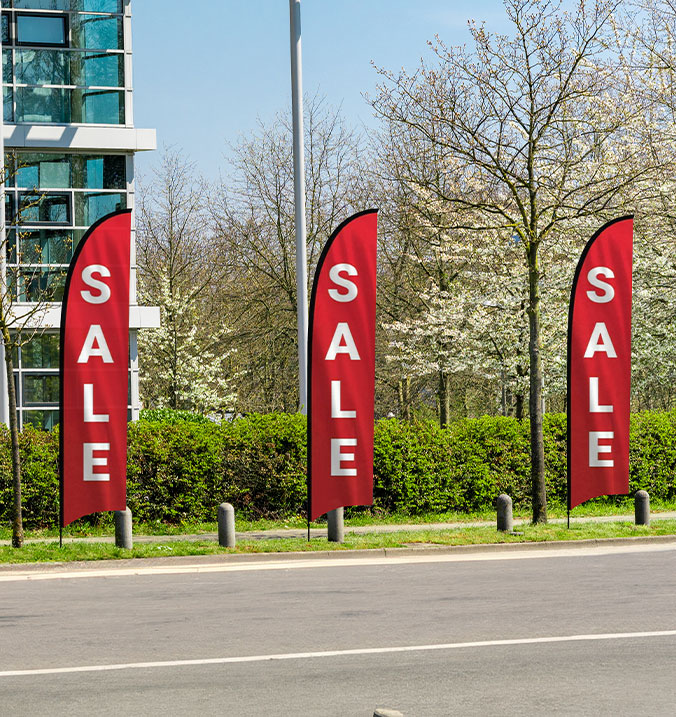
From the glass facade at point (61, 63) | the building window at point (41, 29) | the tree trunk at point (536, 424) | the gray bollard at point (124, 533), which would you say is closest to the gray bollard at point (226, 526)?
the gray bollard at point (124, 533)

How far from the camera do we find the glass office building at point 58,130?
1025 inches

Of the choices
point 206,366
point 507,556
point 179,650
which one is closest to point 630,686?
point 179,650

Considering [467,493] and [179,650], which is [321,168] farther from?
[179,650]

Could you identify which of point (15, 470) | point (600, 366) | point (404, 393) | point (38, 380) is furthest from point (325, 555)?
point (404, 393)

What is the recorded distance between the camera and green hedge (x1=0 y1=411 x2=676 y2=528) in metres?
17.3

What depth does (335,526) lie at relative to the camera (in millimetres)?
15859

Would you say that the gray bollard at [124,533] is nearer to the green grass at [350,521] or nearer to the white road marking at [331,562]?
the white road marking at [331,562]

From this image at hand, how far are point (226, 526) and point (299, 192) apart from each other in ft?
21.7

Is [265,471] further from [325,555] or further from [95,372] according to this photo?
[95,372]

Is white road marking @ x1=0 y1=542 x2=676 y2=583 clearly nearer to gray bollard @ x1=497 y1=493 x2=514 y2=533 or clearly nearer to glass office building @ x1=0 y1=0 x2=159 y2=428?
gray bollard @ x1=497 y1=493 x2=514 y2=533

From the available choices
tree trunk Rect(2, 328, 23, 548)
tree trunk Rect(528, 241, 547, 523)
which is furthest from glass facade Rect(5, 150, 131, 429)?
tree trunk Rect(528, 241, 547, 523)

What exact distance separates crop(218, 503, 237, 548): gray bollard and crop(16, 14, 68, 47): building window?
1538 centimetres

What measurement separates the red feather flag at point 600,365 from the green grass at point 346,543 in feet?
2.66

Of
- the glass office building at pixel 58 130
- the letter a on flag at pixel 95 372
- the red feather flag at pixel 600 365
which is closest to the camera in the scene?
the letter a on flag at pixel 95 372
